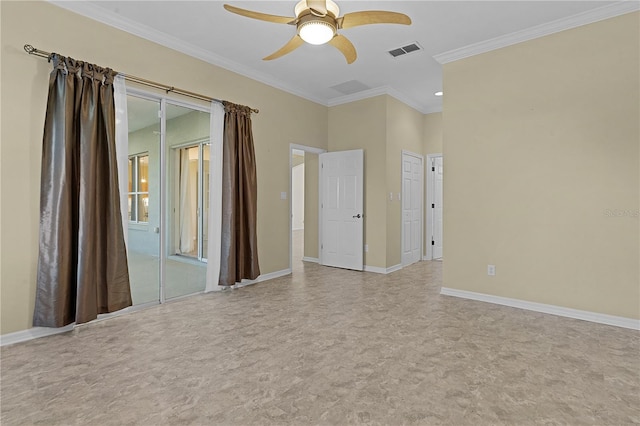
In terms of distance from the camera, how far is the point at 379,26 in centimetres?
358

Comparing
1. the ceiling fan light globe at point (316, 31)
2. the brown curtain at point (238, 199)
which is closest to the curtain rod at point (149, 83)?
the brown curtain at point (238, 199)

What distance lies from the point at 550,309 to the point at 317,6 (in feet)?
12.4

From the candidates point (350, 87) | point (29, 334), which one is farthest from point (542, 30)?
point (29, 334)

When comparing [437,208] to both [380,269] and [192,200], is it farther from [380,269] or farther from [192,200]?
[192,200]

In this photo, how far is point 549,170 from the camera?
361 cm

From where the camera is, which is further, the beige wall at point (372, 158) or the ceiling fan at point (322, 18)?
the beige wall at point (372, 158)

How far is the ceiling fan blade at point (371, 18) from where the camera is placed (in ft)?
7.93

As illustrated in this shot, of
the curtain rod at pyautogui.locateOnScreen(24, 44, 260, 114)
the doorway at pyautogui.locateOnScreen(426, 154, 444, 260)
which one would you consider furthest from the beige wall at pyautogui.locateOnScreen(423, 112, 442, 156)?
the curtain rod at pyautogui.locateOnScreen(24, 44, 260, 114)

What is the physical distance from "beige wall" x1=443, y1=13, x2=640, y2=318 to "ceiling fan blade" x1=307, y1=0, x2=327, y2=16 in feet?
8.20

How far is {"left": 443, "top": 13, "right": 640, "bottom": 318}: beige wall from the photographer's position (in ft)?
10.6

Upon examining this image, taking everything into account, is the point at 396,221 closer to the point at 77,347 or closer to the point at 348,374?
the point at 348,374

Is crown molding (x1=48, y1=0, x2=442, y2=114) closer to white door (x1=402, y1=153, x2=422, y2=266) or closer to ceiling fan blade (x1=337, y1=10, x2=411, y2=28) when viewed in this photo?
white door (x1=402, y1=153, x2=422, y2=266)

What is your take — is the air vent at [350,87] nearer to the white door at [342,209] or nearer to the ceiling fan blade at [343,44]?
the white door at [342,209]

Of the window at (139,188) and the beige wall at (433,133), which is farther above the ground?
the beige wall at (433,133)
